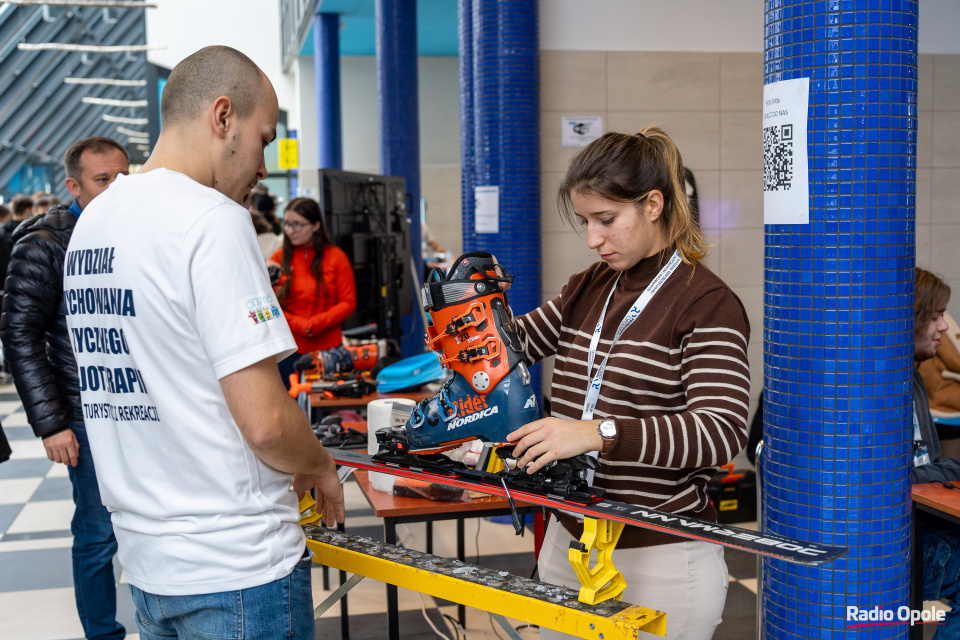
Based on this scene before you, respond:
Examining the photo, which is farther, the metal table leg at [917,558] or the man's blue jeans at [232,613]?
the metal table leg at [917,558]

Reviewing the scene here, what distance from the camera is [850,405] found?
1549mm

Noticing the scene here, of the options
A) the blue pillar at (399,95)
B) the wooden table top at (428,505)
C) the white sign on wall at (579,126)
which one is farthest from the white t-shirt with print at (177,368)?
the blue pillar at (399,95)

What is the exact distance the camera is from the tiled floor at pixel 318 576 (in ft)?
10.2

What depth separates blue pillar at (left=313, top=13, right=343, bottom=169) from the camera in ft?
36.1

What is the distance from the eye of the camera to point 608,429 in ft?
4.29

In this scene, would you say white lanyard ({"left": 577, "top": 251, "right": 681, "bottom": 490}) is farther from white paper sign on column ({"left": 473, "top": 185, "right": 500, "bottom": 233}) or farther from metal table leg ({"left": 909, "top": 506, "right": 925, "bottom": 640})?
Result: white paper sign on column ({"left": 473, "top": 185, "right": 500, "bottom": 233})

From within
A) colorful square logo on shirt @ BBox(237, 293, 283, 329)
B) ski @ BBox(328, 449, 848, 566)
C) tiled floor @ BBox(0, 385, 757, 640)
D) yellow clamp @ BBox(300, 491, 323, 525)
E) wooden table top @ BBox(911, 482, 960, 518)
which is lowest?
tiled floor @ BBox(0, 385, 757, 640)

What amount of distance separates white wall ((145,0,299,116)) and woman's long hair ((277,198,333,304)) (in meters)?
14.7

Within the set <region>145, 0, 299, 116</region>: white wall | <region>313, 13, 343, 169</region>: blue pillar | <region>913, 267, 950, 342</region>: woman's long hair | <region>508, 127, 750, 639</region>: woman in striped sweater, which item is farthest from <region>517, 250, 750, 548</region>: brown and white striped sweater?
<region>145, 0, 299, 116</region>: white wall

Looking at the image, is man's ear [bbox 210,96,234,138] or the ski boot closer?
man's ear [bbox 210,96,234,138]

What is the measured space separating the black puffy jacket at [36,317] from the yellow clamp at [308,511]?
111 centimetres

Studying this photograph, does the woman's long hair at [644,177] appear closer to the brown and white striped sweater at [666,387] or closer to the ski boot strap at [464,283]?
the brown and white striped sweater at [666,387]

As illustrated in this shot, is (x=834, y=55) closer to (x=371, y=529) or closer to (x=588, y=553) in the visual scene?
(x=588, y=553)

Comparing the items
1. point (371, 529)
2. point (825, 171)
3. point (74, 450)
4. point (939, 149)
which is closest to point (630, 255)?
point (825, 171)
